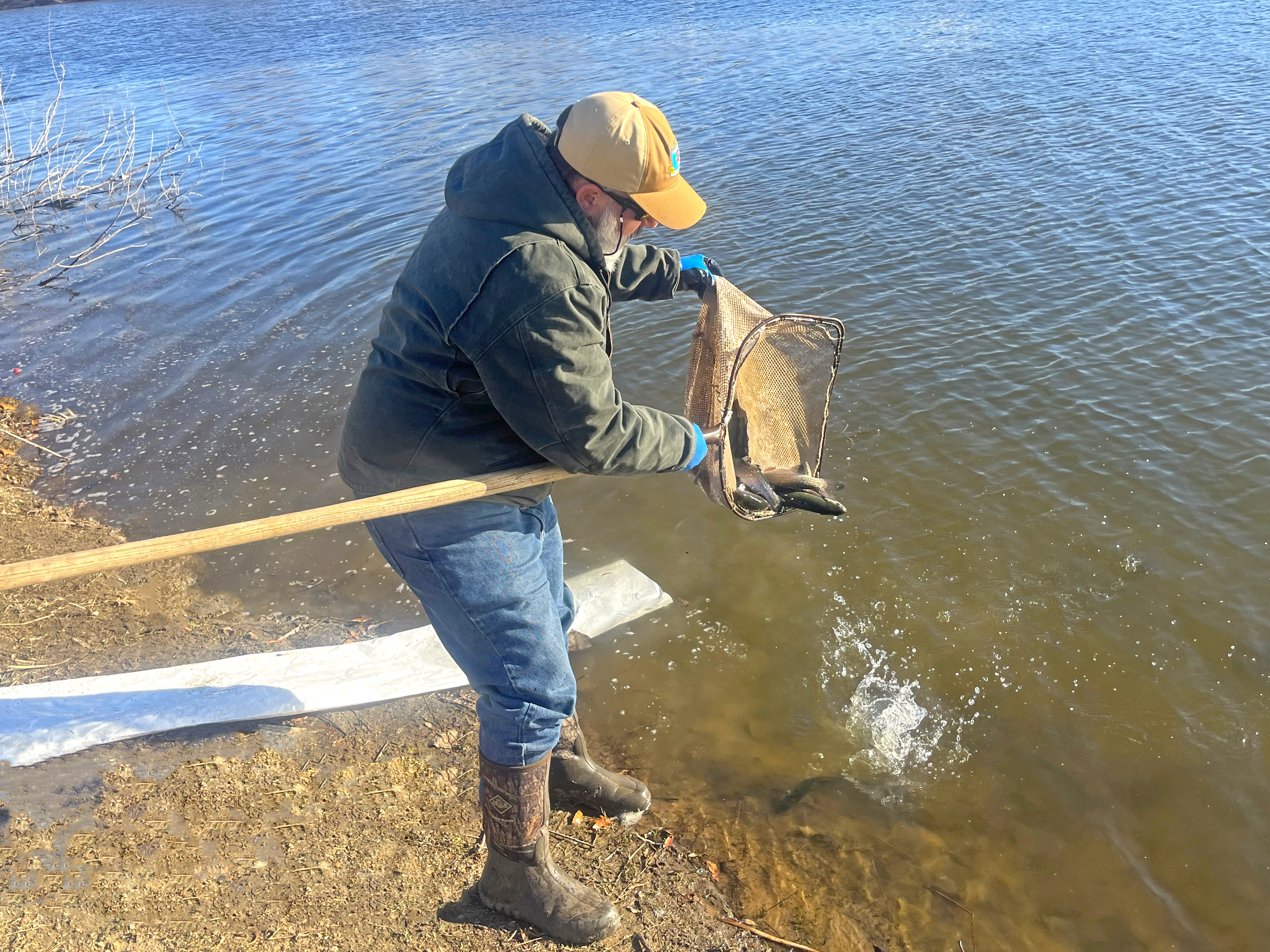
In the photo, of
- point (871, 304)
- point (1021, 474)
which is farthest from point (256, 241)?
point (1021, 474)

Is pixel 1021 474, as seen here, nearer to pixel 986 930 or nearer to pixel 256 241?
pixel 986 930

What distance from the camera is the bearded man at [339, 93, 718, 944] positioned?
203cm

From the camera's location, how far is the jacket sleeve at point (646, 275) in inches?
118

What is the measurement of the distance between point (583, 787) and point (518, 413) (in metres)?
1.77

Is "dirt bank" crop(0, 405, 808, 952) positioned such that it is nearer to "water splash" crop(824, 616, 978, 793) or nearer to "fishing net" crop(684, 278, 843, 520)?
"water splash" crop(824, 616, 978, 793)

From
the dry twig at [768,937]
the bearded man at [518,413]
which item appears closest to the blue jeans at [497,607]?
the bearded man at [518,413]

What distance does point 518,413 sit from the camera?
211 centimetres

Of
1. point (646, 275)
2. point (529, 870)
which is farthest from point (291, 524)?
point (646, 275)

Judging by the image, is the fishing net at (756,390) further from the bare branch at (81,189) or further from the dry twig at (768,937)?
the bare branch at (81,189)

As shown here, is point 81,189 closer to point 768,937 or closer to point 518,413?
point 518,413

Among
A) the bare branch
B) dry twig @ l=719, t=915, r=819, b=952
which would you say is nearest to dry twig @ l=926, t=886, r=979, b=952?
dry twig @ l=719, t=915, r=819, b=952

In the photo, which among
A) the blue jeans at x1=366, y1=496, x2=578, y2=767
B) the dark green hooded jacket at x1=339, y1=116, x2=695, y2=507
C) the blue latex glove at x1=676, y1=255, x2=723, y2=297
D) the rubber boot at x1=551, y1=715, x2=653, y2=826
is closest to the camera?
the dark green hooded jacket at x1=339, y1=116, x2=695, y2=507

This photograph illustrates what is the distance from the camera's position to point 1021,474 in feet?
17.8

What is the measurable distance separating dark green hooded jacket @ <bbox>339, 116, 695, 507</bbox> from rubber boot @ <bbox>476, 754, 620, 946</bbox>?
3.04 ft
